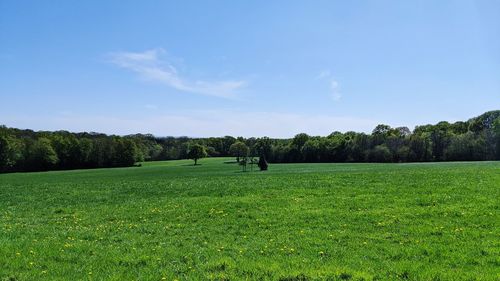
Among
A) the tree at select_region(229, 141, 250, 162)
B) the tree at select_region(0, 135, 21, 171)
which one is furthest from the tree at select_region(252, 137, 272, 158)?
the tree at select_region(0, 135, 21, 171)

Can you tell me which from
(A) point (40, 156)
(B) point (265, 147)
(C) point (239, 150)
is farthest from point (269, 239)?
(B) point (265, 147)

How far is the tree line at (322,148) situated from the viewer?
10819 centimetres

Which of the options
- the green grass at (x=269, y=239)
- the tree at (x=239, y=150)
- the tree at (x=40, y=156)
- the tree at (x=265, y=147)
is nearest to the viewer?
the green grass at (x=269, y=239)

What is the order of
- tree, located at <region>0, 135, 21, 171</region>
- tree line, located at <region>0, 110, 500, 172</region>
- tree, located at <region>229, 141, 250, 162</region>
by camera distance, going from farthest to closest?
tree, located at <region>229, 141, 250, 162</region> → tree line, located at <region>0, 110, 500, 172</region> → tree, located at <region>0, 135, 21, 171</region>

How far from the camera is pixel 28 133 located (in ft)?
458

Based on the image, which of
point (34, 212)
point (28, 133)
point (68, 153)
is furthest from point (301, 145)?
point (34, 212)

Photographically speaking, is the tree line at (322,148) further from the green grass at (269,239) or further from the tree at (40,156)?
the green grass at (269,239)

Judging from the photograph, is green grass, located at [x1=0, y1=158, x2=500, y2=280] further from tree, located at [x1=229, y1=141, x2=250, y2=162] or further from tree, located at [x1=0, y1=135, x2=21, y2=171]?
tree, located at [x1=229, y1=141, x2=250, y2=162]

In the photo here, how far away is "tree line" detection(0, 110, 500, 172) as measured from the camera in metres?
108

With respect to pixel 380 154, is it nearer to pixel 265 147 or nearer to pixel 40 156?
pixel 265 147

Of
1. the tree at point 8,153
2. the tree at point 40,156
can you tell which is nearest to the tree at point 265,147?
the tree at point 40,156

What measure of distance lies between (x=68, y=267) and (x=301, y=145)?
438ft

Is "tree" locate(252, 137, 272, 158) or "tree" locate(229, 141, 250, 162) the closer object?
"tree" locate(229, 141, 250, 162)

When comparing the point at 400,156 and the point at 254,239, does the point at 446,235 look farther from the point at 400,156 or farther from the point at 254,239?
the point at 400,156
